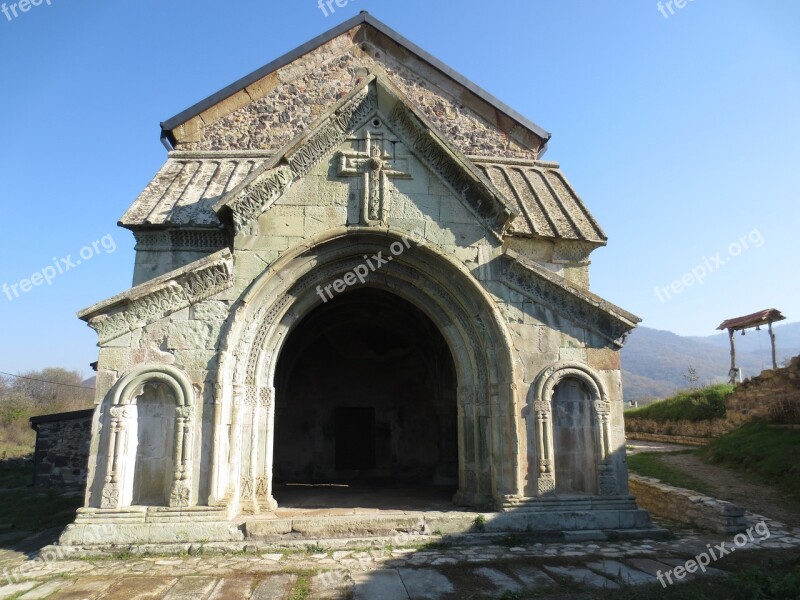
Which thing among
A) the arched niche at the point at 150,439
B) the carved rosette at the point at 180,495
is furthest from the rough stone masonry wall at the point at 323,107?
the carved rosette at the point at 180,495

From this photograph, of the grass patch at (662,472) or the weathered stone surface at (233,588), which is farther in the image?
the grass patch at (662,472)

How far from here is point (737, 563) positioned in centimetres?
602

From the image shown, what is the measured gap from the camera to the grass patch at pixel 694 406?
1816cm

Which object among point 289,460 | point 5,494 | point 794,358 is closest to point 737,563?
point 289,460

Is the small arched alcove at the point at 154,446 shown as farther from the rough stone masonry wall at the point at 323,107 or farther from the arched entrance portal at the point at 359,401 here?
the rough stone masonry wall at the point at 323,107

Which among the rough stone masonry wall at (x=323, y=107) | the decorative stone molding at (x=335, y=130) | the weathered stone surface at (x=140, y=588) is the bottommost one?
the weathered stone surface at (x=140, y=588)

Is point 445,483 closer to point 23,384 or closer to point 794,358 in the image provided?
point 794,358

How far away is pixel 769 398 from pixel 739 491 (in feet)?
16.8

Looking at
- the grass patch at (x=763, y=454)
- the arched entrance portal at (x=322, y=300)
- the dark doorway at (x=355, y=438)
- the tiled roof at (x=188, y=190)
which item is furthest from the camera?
the dark doorway at (x=355, y=438)

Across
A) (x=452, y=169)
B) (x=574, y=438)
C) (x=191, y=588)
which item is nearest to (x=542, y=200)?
(x=452, y=169)

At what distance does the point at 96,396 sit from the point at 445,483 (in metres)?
6.36

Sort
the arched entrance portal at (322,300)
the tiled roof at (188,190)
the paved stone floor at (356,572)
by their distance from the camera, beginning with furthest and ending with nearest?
the tiled roof at (188,190), the arched entrance portal at (322,300), the paved stone floor at (356,572)

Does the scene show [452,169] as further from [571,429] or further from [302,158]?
[571,429]

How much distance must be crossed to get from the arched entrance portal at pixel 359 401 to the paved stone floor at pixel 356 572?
4674 millimetres
